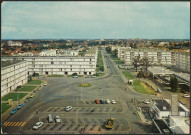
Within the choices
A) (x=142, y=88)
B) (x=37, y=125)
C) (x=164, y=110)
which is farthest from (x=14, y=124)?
(x=142, y=88)

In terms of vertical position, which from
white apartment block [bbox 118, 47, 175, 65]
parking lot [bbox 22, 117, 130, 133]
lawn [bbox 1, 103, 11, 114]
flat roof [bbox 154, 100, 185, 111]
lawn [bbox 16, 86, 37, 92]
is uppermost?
white apartment block [bbox 118, 47, 175, 65]

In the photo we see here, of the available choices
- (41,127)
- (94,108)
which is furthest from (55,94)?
(41,127)

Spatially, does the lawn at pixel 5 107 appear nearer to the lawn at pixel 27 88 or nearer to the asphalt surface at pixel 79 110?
the asphalt surface at pixel 79 110

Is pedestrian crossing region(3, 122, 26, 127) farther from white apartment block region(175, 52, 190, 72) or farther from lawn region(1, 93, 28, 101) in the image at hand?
white apartment block region(175, 52, 190, 72)

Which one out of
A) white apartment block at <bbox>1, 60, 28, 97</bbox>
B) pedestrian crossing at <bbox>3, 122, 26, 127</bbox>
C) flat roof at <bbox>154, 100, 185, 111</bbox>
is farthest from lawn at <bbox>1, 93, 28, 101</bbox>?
flat roof at <bbox>154, 100, 185, 111</bbox>

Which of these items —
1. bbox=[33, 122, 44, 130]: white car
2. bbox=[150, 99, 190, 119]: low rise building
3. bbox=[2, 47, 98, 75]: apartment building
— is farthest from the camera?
bbox=[2, 47, 98, 75]: apartment building

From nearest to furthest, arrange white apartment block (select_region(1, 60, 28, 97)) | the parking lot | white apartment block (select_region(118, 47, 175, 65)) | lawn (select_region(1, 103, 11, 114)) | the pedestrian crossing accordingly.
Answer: the parking lot, the pedestrian crossing, lawn (select_region(1, 103, 11, 114)), white apartment block (select_region(1, 60, 28, 97)), white apartment block (select_region(118, 47, 175, 65))

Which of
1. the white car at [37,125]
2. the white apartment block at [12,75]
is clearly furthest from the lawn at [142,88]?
the white apartment block at [12,75]

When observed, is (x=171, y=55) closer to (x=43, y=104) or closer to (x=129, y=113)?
(x=129, y=113)
